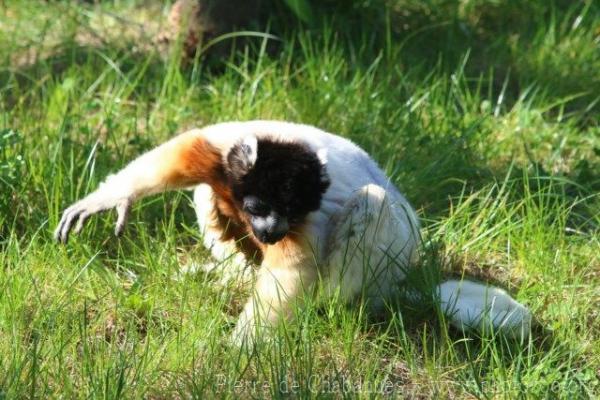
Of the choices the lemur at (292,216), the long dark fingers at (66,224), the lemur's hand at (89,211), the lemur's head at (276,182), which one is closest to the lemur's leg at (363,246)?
the lemur at (292,216)

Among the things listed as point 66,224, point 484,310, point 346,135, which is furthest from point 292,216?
point 346,135

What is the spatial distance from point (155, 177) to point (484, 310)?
5.21 ft

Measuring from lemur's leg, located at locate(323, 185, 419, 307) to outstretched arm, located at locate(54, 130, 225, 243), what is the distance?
1.94 feet

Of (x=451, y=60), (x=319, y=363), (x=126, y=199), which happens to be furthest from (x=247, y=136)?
(x=451, y=60)

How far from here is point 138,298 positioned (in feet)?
15.1

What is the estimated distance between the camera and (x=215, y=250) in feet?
16.4

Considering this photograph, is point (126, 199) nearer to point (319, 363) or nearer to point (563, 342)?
point (319, 363)

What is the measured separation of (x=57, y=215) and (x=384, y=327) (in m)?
1.72

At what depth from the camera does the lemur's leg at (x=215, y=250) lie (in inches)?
189

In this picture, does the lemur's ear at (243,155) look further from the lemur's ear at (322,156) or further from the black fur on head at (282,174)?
the lemur's ear at (322,156)

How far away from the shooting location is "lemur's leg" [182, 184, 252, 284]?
4805 mm

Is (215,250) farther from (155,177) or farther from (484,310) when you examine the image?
(484,310)

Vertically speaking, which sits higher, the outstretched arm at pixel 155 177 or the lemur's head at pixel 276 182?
the lemur's head at pixel 276 182

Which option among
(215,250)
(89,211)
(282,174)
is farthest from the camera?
(215,250)
